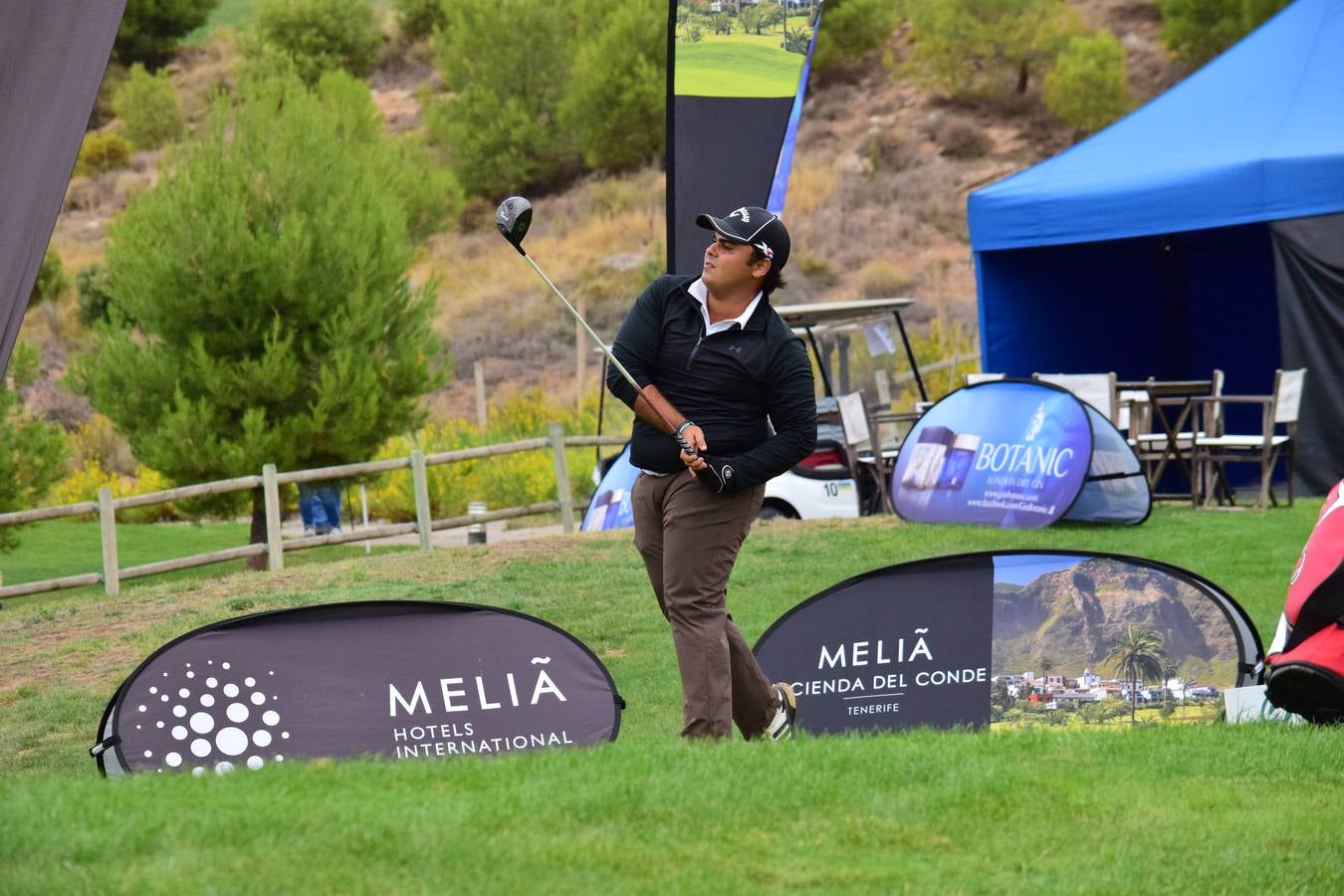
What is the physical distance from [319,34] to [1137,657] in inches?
2026

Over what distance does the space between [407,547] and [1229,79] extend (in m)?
9.85

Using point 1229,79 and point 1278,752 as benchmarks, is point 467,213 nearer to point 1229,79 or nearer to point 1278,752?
point 1229,79

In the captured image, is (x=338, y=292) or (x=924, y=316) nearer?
(x=338, y=292)

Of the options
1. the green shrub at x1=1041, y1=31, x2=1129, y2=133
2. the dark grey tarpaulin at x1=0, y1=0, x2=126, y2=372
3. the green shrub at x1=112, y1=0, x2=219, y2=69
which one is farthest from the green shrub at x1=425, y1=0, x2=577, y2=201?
the dark grey tarpaulin at x1=0, y1=0, x2=126, y2=372

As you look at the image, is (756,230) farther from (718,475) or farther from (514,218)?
(514,218)

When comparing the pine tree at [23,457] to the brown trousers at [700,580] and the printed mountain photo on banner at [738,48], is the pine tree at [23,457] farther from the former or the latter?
the brown trousers at [700,580]

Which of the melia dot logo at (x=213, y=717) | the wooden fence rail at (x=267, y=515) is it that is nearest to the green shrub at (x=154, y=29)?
the wooden fence rail at (x=267, y=515)

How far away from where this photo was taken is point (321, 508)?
17.5m

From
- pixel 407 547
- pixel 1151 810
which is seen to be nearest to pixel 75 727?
pixel 1151 810

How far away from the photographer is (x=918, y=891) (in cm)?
372

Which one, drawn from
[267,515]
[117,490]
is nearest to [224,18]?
[117,490]

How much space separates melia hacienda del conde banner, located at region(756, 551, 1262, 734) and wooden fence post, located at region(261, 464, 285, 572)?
7.98 m

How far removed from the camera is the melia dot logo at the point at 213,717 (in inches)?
214

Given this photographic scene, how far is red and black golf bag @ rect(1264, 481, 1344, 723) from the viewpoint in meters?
5.25
